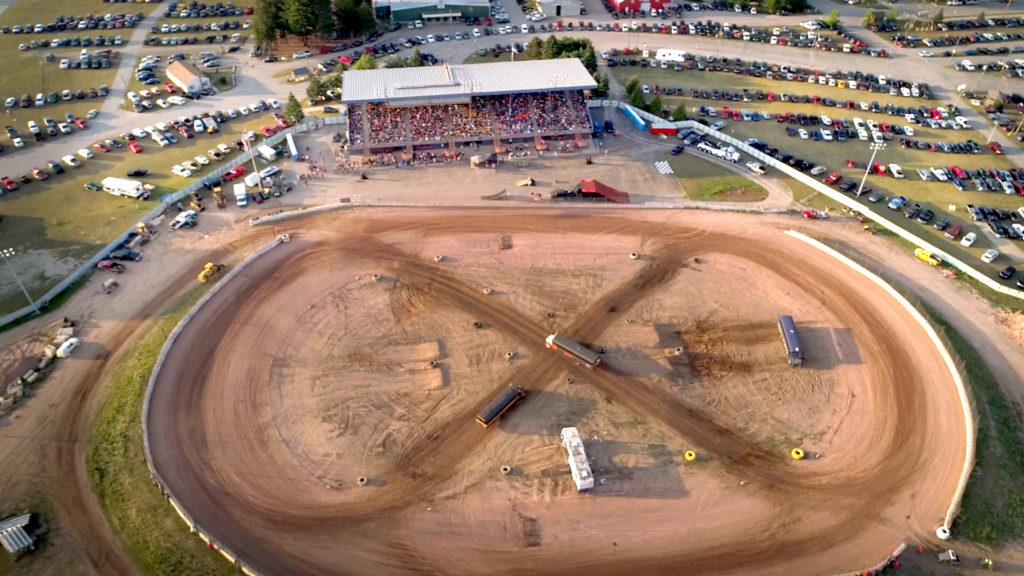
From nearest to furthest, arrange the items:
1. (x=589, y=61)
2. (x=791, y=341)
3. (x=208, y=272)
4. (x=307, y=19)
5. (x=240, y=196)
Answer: (x=791, y=341) < (x=208, y=272) < (x=240, y=196) < (x=589, y=61) < (x=307, y=19)

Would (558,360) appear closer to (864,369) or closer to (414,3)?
(864,369)

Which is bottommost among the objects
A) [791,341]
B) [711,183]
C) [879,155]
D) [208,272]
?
[791,341]

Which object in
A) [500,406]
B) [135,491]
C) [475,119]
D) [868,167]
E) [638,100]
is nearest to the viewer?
[135,491]

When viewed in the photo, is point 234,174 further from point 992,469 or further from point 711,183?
point 992,469

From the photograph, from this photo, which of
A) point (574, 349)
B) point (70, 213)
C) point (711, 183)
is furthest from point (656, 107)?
point (70, 213)

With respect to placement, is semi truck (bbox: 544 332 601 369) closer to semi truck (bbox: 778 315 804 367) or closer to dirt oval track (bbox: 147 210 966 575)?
dirt oval track (bbox: 147 210 966 575)

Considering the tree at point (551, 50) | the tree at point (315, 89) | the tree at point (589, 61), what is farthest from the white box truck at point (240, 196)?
the tree at point (589, 61)
